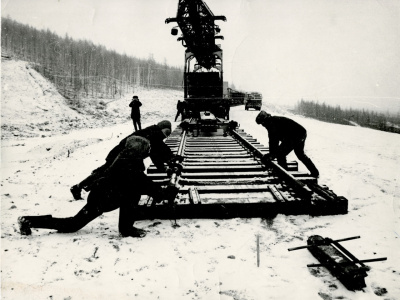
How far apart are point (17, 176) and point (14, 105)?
1705 cm

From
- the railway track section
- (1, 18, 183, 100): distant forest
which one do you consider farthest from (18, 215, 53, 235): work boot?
(1, 18, 183, 100): distant forest

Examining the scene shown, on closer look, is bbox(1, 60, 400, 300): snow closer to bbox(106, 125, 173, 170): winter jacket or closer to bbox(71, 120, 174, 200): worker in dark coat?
bbox(71, 120, 174, 200): worker in dark coat

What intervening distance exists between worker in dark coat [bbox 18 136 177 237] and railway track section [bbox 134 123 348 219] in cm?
43

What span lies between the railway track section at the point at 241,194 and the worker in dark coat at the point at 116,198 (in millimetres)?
433

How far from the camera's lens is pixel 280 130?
5727mm

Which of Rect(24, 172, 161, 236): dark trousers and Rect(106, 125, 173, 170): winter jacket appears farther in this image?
Rect(106, 125, 173, 170): winter jacket

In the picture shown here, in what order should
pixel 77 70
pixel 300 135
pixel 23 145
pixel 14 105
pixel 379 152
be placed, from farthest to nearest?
1. pixel 77 70
2. pixel 14 105
3. pixel 23 145
4. pixel 379 152
5. pixel 300 135

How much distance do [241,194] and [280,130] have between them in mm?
1832

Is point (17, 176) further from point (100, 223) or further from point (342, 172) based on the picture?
point (342, 172)

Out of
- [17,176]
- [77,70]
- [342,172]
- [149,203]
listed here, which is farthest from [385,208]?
[77,70]

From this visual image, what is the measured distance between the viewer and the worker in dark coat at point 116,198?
11.4ft

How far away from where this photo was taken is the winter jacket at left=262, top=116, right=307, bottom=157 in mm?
5680

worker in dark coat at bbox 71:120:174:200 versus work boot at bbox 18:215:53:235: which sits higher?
worker in dark coat at bbox 71:120:174:200

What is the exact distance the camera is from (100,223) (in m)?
3.99
